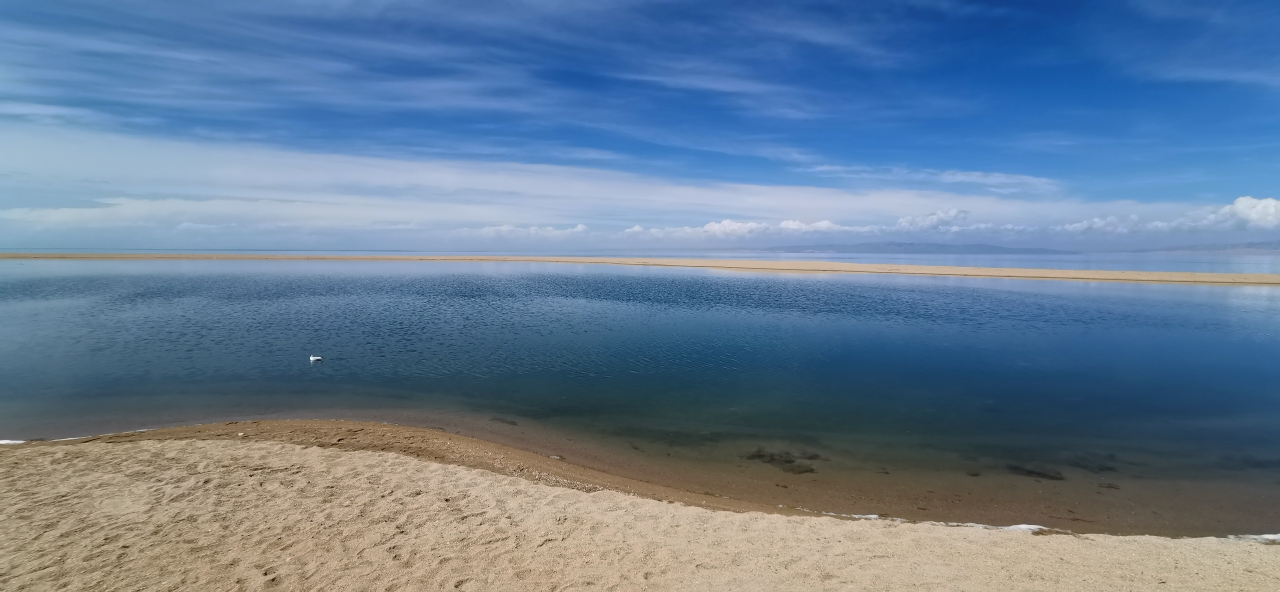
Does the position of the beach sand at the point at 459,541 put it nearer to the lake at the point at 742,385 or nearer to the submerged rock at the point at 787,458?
the lake at the point at 742,385

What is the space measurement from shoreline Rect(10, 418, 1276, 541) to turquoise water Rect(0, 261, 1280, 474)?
124 centimetres

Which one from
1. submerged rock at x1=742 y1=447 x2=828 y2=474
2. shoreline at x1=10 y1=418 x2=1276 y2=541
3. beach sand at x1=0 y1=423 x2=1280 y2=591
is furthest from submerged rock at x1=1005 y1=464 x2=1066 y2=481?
submerged rock at x1=742 y1=447 x2=828 y2=474

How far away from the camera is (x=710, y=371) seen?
19.1m

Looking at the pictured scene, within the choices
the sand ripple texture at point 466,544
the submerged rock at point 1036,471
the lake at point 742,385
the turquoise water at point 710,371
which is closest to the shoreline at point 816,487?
the lake at point 742,385

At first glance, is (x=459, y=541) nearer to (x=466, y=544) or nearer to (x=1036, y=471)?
(x=466, y=544)

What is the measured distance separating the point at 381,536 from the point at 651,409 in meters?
8.54

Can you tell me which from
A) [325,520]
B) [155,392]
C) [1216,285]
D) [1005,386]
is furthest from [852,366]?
[1216,285]

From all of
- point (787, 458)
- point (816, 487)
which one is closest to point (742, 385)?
point (787, 458)

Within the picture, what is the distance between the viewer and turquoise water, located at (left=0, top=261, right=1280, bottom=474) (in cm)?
1341

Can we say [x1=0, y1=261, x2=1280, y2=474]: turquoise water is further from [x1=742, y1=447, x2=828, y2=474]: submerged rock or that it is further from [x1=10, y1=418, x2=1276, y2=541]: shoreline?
[x1=10, y1=418, x2=1276, y2=541]: shoreline

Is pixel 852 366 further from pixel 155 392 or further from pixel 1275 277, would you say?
pixel 1275 277

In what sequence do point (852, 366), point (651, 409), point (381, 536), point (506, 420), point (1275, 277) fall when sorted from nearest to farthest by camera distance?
point (381, 536)
point (506, 420)
point (651, 409)
point (852, 366)
point (1275, 277)

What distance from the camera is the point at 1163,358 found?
21.7 meters

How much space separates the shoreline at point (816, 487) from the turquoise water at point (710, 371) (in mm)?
1241
